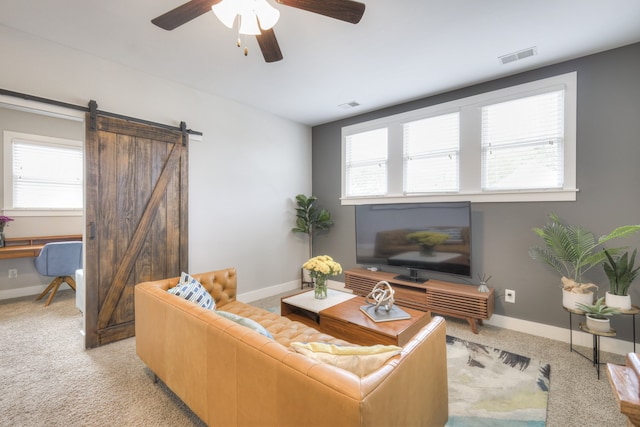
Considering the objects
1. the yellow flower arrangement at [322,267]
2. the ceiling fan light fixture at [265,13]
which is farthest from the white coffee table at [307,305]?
the ceiling fan light fixture at [265,13]

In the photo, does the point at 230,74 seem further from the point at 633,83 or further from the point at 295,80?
the point at 633,83

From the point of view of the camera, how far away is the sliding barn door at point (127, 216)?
272cm

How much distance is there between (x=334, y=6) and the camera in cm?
159

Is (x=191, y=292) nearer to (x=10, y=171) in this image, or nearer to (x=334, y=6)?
(x=334, y=6)

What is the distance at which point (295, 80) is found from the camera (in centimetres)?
329

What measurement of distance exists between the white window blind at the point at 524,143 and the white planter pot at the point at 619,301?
1.09 meters

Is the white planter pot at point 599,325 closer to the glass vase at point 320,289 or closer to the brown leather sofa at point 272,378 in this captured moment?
the brown leather sofa at point 272,378

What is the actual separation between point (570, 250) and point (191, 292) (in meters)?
3.23

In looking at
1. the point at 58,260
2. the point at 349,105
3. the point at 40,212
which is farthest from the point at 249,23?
the point at 40,212

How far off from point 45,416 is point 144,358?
570 millimetres

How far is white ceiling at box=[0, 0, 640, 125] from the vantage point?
2.14 m

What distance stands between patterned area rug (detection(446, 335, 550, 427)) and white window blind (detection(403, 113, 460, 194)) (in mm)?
1870

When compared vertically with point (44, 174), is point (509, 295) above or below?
below

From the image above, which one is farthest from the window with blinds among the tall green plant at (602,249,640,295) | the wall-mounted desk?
the tall green plant at (602,249,640,295)
